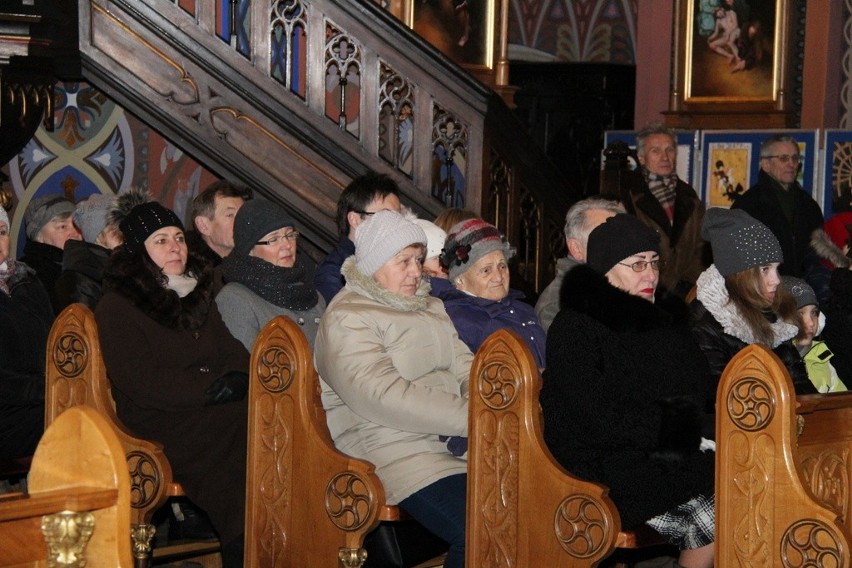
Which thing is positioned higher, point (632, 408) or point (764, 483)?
point (632, 408)

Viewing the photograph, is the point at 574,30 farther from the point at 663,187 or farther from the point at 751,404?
the point at 751,404

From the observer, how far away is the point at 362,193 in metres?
5.84

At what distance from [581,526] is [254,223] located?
2.01 meters

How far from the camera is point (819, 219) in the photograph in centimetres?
811

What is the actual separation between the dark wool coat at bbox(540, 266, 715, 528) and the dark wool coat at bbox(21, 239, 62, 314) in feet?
8.99

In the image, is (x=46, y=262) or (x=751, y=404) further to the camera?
(x=46, y=262)

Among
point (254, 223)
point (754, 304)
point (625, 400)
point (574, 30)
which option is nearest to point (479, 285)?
point (254, 223)

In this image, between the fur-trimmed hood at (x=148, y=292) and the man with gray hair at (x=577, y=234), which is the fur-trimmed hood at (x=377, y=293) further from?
the man with gray hair at (x=577, y=234)

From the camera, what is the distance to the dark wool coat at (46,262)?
20.2ft

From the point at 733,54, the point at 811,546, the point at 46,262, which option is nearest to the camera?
the point at 811,546

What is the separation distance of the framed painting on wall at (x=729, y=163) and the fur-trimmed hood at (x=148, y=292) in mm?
6062

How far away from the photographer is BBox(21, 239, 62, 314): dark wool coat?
6.15 meters

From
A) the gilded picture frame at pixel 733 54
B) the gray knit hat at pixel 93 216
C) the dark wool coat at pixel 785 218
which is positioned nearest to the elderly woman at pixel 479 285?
the gray knit hat at pixel 93 216

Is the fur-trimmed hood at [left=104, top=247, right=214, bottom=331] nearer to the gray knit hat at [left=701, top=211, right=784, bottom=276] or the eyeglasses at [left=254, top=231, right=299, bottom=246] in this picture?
the eyeglasses at [left=254, top=231, right=299, bottom=246]
